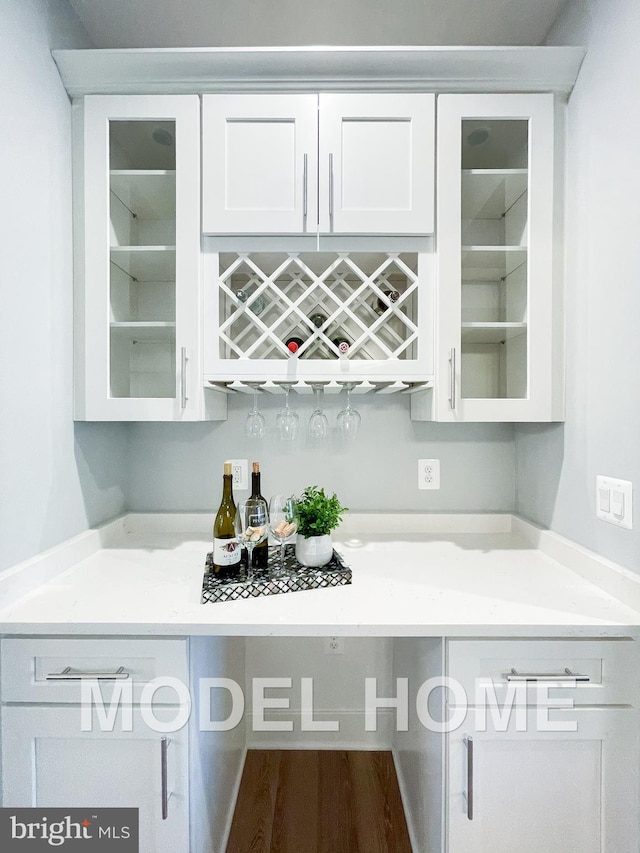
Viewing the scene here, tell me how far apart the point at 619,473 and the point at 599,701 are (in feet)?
1.80

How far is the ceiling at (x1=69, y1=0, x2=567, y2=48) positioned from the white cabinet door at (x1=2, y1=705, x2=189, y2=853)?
6.93 ft

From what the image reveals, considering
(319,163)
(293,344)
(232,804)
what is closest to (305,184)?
(319,163)

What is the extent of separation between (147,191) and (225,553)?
1.14 m

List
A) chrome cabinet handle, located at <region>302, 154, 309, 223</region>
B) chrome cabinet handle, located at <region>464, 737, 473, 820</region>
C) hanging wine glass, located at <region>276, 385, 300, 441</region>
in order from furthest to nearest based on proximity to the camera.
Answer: hanging wine glass, located at <region>276, 385, 300, 441</region> → chrome cabinet handle, located at <region>302, 154, 309, 223</region> → chrome cabinet handle, located at <region>464, 737, 473, 820</region>

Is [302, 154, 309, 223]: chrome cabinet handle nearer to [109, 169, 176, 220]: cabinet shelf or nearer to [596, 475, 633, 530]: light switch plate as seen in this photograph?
[109, 169, 176, 220]: cabinet shelf

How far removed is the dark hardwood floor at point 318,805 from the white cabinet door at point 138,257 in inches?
54.3

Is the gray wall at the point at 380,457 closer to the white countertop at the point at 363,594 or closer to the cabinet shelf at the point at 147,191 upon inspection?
the white countertop at the point at 363,594

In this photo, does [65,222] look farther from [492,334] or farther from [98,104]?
[492,334]

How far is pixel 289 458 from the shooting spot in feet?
6.28

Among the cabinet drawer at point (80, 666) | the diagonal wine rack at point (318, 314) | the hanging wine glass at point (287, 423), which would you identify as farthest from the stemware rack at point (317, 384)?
the cabinet drawer at point (80, 666)

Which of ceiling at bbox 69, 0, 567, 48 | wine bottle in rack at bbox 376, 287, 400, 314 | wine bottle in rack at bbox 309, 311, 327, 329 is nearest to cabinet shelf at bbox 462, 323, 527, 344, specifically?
wine bottle in rack at bbox 376, 287, 400, 314

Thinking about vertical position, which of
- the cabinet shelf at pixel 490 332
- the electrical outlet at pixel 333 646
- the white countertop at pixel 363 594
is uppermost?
the cabinet shelf at pixel 490 332

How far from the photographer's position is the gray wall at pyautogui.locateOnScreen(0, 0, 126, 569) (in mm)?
1219

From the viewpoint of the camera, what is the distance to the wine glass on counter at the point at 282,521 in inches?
58.0
